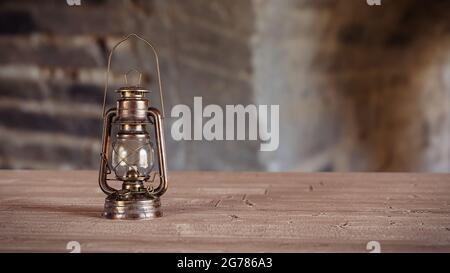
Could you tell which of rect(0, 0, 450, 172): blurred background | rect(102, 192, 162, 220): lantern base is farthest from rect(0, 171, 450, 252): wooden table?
rect(0, 0, 450, 172): blurred background

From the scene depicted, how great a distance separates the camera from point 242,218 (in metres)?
1.23

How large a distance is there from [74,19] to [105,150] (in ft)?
7.64

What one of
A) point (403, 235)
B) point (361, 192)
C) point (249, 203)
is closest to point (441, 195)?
point (361, 192)

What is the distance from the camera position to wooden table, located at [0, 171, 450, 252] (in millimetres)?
968

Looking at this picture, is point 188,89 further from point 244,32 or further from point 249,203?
point 249,203

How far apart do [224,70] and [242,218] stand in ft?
7.29

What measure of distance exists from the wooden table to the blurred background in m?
1.49

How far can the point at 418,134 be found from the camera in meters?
3.98

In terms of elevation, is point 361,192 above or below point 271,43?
below
